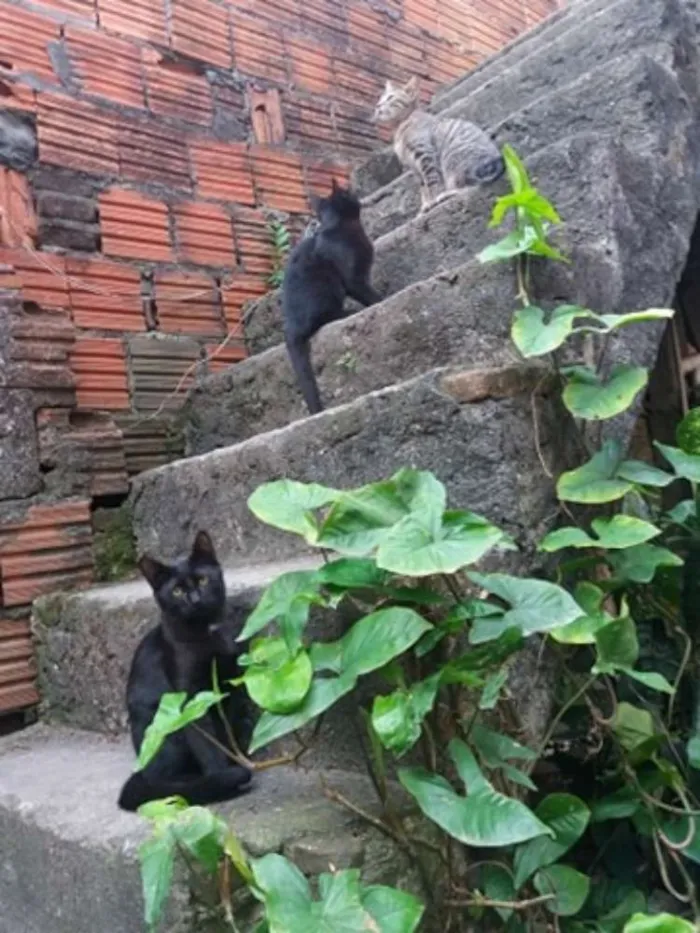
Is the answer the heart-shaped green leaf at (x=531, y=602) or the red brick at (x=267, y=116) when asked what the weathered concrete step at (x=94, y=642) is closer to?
the heart-shaped green leaf at (x=531, y=602)

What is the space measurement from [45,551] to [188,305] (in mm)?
1035

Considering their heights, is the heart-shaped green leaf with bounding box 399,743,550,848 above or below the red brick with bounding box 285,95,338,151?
below

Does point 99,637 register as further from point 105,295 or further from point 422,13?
point 422,13

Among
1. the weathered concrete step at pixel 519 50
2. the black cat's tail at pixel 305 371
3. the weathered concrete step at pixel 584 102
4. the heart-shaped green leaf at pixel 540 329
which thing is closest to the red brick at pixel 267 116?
the weathered concrete step at pixel 584 102

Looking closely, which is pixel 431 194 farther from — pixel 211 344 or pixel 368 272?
pixel 211 344

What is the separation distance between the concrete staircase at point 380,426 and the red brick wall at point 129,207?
179mm

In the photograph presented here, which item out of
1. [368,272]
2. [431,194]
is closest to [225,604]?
[368,272]

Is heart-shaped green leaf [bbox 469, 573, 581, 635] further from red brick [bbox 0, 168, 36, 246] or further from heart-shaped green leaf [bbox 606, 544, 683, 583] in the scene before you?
red brick [bbox 0, 168, 36, 246]

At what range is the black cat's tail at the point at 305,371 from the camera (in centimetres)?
269

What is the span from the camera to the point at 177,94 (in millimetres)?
3342

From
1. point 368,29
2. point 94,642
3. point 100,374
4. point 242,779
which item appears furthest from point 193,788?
point 368,29

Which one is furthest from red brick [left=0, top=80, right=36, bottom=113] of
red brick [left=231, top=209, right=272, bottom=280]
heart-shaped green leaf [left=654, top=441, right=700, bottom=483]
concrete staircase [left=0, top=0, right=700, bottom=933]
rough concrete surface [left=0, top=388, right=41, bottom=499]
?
heart-shaped green leaf [left=654, top=441, right=700, bottom=483]

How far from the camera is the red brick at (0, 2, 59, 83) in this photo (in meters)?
2.88

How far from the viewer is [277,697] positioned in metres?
1.51
